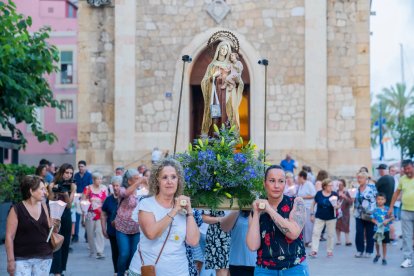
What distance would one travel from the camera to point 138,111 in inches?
1045

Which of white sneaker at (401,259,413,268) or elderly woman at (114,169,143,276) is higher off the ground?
elderly woman at (114,169,143,276)

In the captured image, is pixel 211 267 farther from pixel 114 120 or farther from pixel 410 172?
pixel 114 120

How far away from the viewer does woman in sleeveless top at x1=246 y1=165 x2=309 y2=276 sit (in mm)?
6824

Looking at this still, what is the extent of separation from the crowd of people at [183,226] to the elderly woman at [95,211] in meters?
0.02

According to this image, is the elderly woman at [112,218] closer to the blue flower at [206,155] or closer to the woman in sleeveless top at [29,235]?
the woman in sleeveless top at [29,235]

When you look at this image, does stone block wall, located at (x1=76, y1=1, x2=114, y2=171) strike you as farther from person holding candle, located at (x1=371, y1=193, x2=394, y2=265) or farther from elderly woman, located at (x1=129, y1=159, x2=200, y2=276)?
elderly woman, located at (x1=129, y1=159, x2=200, y2=276)

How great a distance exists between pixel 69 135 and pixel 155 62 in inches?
702

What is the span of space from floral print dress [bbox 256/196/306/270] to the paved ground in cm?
665

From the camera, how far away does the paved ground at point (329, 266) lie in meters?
13.6

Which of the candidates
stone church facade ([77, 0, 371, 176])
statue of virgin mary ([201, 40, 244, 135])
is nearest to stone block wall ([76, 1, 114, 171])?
stone church facade ([77, 0, 371, 176])

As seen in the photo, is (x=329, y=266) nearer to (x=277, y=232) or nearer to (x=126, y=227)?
(x=126, y=227)

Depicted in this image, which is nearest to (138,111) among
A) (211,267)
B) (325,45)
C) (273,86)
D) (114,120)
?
(114,120)

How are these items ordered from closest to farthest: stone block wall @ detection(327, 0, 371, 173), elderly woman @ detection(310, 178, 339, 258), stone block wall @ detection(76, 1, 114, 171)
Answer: elderly woman @ detection(310, 178, 339, 258), stone block wall @ detection(327, 0, 371, 173), stone block wall @ detection(76, 1, 114, 171)

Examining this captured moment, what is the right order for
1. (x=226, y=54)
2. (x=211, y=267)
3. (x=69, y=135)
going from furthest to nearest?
(x=69, y=135), (x=226, y=54), (x=211, y=267)
